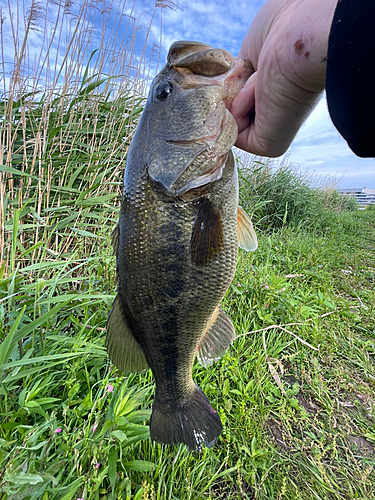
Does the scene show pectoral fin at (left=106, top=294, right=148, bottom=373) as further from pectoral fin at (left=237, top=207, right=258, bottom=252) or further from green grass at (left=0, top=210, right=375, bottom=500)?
pectoral fin at (left=237, top=207, right=258, bottom=252)

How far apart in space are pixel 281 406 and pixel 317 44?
7.04ft

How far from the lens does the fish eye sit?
133 centimetres

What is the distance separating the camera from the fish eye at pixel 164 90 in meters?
1.33

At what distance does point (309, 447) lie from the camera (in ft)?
6.11

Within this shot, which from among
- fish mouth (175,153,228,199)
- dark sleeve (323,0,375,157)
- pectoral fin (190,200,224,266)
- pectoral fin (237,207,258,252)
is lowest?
pectoral fin (237,207,258,252)

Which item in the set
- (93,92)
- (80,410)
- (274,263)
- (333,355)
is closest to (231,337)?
(80,410)

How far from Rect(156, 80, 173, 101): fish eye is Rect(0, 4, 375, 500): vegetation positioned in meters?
1.28

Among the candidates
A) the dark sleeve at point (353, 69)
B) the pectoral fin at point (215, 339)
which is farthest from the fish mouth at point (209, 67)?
the pectoral fin at point (215, 339)

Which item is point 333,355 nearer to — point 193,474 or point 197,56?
point 193,474

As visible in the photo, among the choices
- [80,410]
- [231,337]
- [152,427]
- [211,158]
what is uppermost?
[211,158]

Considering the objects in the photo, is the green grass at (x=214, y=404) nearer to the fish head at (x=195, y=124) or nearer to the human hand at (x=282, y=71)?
the fish head at (x=195, y=124)

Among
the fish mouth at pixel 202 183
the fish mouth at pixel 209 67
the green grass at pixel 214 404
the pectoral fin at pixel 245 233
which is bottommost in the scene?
the green grass at pixel 214 404

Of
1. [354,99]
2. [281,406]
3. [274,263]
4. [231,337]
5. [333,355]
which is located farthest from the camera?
[274,263]

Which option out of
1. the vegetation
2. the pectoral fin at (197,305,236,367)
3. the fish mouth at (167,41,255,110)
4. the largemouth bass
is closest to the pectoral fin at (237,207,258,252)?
the largemouth bass
